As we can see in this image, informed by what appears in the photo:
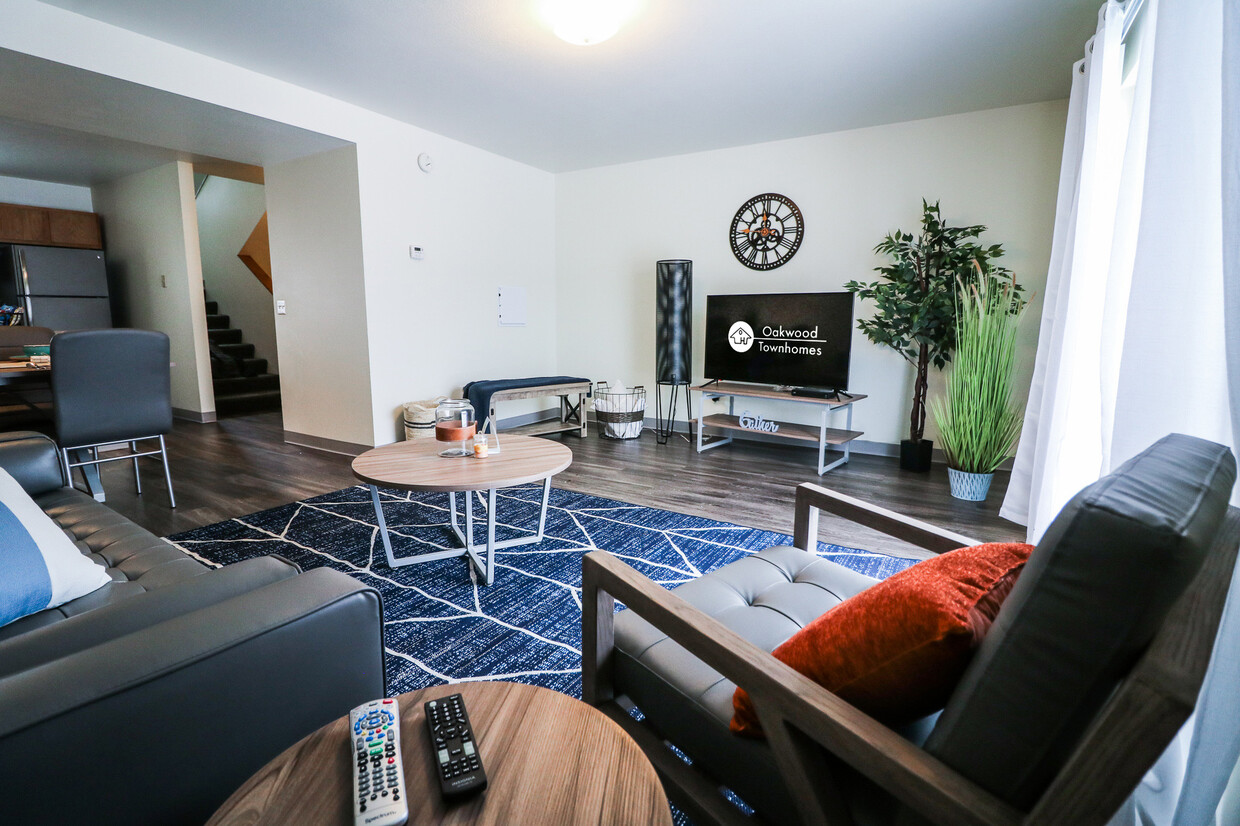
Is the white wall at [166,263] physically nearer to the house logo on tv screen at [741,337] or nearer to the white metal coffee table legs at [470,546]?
the white metal coffee table legs at [470,546]

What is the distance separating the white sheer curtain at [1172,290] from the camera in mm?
897

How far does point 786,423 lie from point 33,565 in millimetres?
4410

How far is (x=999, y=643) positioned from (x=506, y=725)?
0.63 metres

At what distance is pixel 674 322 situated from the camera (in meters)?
4.76

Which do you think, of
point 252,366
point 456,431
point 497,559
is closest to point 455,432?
point 456,431

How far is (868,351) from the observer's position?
4.36 metres

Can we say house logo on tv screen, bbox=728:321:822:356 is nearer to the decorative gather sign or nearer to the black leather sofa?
the decorative gather sign

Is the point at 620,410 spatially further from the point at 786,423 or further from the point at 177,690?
the point at 177,690

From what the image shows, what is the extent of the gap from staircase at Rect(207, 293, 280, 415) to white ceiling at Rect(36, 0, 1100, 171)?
155 inches

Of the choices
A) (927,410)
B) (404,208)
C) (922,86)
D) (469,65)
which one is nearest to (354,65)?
(469,65)

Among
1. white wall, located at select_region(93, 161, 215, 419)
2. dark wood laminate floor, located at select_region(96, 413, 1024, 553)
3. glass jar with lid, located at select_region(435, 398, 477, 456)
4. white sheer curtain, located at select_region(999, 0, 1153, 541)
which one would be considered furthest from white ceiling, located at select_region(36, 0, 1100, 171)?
white wall, located at select_region(93, 161, 215, 419)

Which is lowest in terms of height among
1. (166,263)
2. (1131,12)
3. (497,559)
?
(497,559)

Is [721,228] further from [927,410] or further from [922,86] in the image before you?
[927,410]

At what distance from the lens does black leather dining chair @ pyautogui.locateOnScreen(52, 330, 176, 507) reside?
9.08 feet
